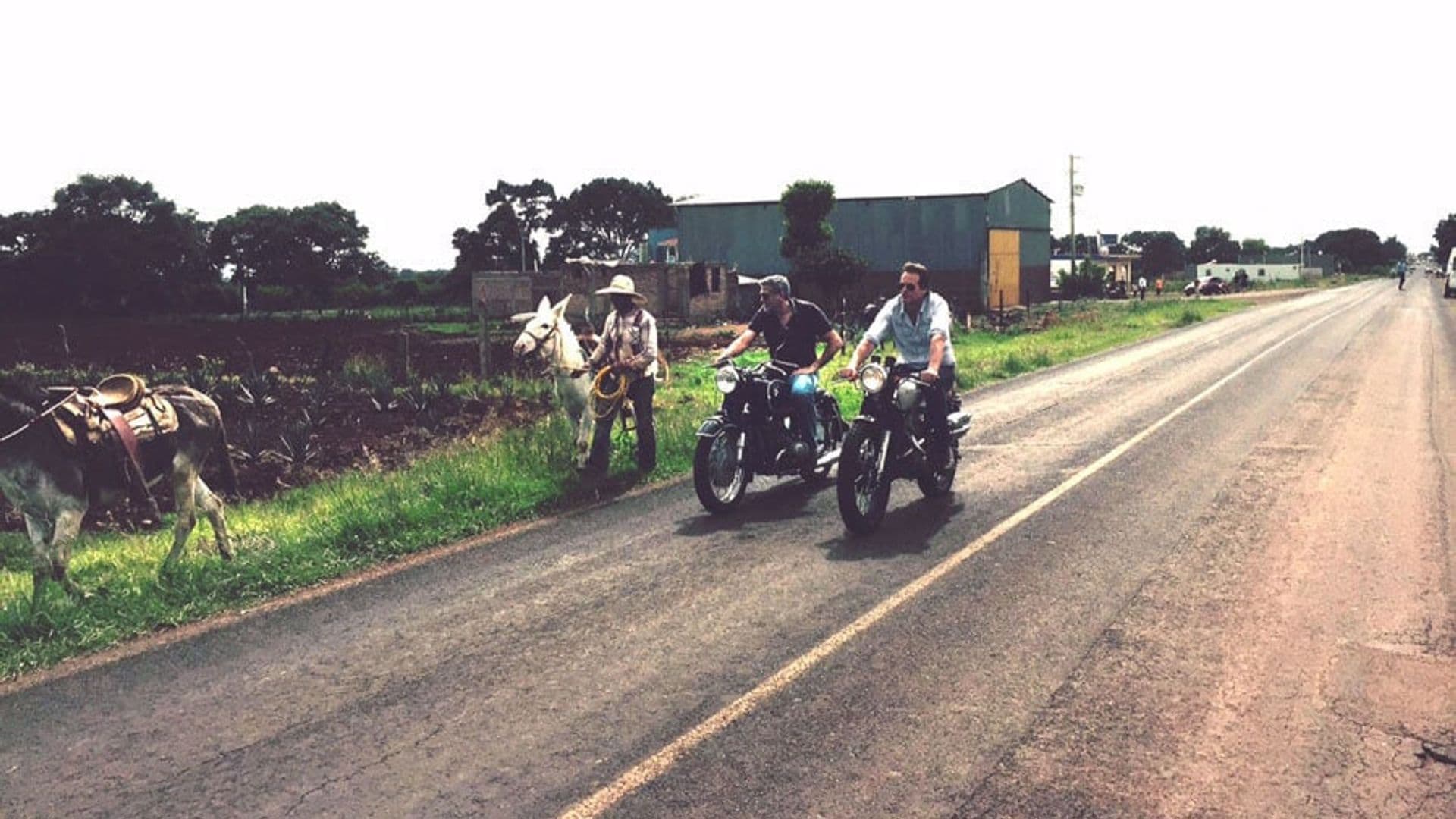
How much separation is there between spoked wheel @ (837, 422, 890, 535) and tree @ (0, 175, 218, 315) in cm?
6187

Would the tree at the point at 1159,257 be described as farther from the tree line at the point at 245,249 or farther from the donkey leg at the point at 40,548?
the donkey leg at the point at 40,548

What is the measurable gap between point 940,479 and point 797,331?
1.99 m

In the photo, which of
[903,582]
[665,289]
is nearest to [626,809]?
[903,582]

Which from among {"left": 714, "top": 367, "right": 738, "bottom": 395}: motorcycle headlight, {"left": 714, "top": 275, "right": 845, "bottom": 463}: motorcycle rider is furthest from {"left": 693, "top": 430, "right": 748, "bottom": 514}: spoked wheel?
{"left": 714, "top": 275, "right": 845, "bottom": 463}: motorcycle rider

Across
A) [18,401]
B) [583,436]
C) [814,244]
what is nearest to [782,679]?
[18,401]

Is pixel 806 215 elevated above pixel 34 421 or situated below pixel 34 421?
above

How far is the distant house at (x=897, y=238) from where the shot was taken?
59094 millimetres

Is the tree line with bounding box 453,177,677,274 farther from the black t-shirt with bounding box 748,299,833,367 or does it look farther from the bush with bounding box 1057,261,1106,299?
the black t-shirt with bounding box 748,299,833,367

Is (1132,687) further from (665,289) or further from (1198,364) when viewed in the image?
(665,289)

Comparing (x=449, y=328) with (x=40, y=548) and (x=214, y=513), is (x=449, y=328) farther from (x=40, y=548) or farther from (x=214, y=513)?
(x=40, y=548)

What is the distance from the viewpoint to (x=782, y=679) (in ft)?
18.1

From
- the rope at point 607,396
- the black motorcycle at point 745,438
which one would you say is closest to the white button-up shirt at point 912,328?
the black motorcycle at point 745,438

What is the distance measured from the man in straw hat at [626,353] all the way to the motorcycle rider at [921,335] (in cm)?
253

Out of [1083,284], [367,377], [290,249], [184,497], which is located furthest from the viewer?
[290,249]
